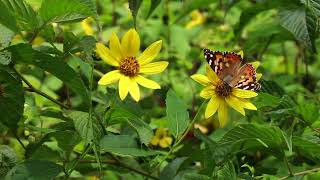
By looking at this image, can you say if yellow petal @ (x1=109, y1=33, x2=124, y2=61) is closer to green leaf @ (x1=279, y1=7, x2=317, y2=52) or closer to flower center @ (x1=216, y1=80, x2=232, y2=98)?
flower center @ (x1=216, y1=80, x2=232, y2=98)

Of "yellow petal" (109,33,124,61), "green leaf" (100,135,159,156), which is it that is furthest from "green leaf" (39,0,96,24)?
"green leaf" (100,135,159,156)

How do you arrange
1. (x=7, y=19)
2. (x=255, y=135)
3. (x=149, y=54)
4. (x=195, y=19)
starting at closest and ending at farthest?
(x=7, y=19) → (x=255, y=135) → (x=149, y=54) → (x=195, y=19)

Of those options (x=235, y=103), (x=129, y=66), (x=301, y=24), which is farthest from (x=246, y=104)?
(x=301, y=24)

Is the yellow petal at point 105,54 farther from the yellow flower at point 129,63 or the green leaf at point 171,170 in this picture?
the green leaf at point 171,170

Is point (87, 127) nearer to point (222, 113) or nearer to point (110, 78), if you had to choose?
point (110, 78)

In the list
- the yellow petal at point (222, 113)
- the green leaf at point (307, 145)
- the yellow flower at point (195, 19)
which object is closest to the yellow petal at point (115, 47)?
the yellow petal at point (222, 113)

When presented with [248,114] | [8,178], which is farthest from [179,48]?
[8,178]

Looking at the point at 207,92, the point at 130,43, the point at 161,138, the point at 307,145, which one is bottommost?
the point at 161,138
